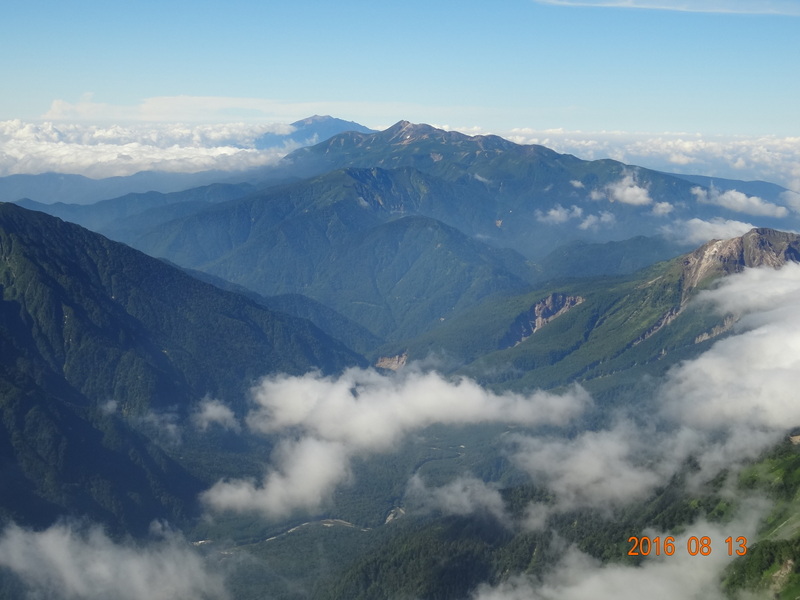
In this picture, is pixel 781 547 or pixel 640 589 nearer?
pixel 781 547

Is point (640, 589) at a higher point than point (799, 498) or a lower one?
lower

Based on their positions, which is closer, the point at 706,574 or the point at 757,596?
the point at 757,596

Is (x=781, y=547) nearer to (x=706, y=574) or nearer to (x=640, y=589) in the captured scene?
(x=706, y=574)

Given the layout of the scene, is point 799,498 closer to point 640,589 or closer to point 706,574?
point 706,574

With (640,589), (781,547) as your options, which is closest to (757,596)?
(781,547)

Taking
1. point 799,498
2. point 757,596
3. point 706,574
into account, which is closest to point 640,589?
point 706,574

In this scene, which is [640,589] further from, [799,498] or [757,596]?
[799,498]

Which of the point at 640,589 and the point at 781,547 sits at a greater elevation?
the point at 781,547

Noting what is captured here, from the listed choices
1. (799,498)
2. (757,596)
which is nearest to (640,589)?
(757,596)
